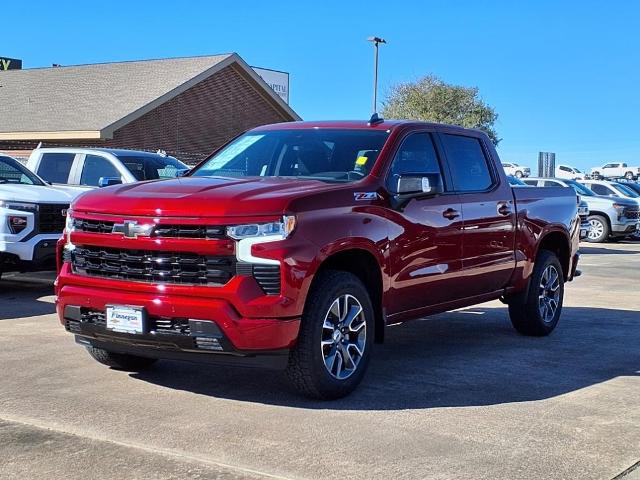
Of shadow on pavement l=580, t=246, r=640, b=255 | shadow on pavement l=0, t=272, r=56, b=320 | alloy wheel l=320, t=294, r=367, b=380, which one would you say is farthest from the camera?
shadow on pavement l=580, t=246, r=640, b=255

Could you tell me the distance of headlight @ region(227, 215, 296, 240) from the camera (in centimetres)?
520

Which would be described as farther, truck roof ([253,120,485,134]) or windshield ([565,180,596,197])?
windshield ([565,180,596,197])

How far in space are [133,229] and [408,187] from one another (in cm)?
200

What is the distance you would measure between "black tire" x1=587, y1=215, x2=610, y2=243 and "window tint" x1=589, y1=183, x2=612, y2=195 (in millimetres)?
2242

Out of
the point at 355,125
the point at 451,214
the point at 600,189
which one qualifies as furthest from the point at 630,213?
the point at 355,125

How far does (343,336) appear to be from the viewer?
5758mm

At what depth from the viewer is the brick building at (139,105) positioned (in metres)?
26.2

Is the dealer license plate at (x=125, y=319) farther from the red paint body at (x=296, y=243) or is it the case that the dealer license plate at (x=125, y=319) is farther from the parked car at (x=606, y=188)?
the parked car at (x=606, y=188)

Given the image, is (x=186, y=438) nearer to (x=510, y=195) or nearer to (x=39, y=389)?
(x=39, y=389)

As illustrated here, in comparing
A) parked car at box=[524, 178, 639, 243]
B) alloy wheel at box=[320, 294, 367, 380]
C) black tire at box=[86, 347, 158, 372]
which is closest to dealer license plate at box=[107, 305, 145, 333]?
black tire at box=[86, 347, 158, 372]

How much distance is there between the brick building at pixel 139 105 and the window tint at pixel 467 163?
61.8ft

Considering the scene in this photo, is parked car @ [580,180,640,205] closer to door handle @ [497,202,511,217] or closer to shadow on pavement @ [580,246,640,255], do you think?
shadow on pavement @ [580,246,640,255]

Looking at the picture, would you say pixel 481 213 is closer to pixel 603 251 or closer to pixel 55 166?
pixel 55 166

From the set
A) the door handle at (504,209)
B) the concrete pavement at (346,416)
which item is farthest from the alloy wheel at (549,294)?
the door handle at (504,209)
